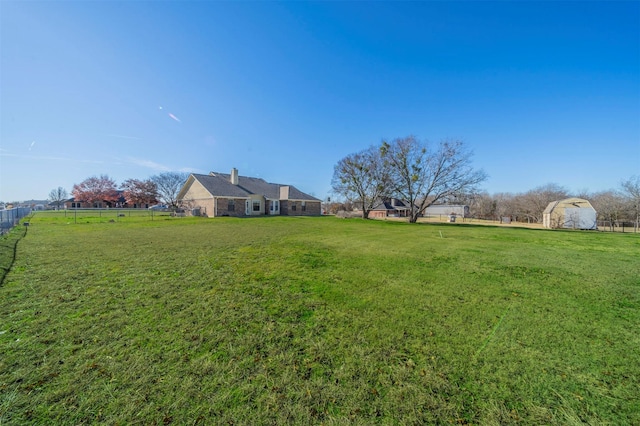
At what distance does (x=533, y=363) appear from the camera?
2.54m

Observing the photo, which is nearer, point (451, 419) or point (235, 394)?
point (451, 419)

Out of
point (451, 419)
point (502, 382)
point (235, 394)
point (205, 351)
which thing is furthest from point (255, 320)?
point (502, 382)

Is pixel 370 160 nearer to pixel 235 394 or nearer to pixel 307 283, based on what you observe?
pixel 307 283

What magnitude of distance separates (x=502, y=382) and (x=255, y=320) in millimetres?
2820

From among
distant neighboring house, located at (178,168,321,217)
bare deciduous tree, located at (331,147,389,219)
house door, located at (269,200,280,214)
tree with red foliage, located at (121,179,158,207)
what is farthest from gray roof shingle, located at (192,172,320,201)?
tree with red foliage, located at (121,179,158,207)

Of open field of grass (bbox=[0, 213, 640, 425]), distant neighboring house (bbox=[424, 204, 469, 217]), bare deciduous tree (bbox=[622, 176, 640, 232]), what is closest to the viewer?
open field of grass (bbox=[0, 213, 640, 425])

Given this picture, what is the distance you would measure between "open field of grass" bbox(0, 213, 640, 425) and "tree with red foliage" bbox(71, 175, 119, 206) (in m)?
59.9

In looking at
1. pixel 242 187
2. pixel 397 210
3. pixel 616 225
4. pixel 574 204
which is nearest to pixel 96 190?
pixel 242 187

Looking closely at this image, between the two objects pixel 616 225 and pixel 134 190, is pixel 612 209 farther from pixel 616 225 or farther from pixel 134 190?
pixel 134 190

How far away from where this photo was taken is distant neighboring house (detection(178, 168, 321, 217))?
85.6 feet

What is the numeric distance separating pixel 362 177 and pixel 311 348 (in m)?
28.9

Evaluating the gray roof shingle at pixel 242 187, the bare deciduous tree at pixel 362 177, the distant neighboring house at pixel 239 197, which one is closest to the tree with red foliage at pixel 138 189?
the distant neighboring house at pixel 239 197

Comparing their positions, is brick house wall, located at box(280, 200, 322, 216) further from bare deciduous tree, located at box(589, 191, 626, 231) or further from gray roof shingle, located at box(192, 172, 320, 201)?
bare deciduous tree, located at box(589, 191, 626, 231)

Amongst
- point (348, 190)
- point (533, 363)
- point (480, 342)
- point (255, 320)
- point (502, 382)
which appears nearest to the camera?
point (502, 382)
